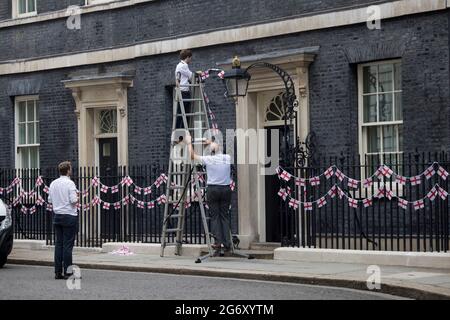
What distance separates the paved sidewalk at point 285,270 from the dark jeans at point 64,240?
5.18 feet

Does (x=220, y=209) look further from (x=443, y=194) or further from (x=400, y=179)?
(x=443, y=194)

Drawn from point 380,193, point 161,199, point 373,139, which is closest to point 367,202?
point 380,193

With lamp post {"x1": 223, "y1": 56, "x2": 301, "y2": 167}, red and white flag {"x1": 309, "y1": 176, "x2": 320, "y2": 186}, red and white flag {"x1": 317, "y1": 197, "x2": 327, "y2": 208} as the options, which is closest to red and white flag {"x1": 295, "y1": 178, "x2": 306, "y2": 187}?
red and white flag {"x1": 309, "y1": 176, "x2": 320, "y2": 186}

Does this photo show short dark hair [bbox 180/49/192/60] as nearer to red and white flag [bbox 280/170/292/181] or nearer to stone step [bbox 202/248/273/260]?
red and white flag [bbox 280/170/292/181]

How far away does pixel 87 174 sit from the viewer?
22.8 metres

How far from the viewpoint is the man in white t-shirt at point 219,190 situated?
18062 millimetres

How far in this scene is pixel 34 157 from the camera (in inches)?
1024

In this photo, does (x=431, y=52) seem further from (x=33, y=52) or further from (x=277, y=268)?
(x=33, y=52)

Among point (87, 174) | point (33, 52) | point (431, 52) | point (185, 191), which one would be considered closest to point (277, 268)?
point (185, 191)

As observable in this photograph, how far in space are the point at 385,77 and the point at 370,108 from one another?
1.98ft

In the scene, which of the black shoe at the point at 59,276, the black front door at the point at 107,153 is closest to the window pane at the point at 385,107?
the black shoe at the point at 59,276

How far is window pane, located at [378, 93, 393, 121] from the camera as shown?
19.1 meters

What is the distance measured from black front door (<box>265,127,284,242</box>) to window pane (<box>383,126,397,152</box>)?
92.2 inches

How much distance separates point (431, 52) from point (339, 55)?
6.33 ft
